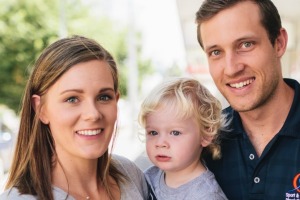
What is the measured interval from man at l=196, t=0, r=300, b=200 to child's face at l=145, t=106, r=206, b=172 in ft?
0.67

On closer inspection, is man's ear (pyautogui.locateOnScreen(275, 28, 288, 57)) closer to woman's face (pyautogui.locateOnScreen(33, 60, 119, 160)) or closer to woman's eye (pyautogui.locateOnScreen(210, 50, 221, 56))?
woman's eye (pyautogui.locateOnScreen(210, 50, 221, 56))

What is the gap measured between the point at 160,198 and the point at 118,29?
21.1m

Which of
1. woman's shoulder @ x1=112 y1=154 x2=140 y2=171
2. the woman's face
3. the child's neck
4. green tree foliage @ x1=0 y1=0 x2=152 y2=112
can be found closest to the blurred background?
green tree foliage @ x1=0 y1=0 x2=152 y2=112

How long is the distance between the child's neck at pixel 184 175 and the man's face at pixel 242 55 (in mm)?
355

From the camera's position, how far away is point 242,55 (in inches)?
91.3

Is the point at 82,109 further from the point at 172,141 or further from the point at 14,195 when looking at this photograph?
the point at 172,141

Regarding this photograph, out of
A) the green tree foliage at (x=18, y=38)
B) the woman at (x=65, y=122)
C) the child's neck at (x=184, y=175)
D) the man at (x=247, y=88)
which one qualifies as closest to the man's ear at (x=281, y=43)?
the man at (x=247, y=88)

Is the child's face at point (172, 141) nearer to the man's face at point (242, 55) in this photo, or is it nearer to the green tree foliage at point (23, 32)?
the man's face at point (242, 55)

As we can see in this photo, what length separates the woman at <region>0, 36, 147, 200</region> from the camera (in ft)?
5.76

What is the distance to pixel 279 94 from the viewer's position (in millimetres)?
2357

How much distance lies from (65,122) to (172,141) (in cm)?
60

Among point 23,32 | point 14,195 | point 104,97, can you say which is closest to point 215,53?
point 104,97

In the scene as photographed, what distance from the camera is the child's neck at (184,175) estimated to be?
2229mm

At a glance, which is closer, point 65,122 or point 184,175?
point 65,122
